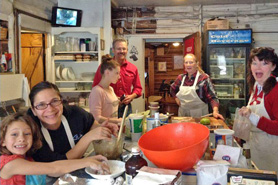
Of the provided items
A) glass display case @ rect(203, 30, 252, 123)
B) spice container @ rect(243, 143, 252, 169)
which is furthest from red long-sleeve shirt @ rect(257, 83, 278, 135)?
glass display case @ rect(203, 30, 252, 123)

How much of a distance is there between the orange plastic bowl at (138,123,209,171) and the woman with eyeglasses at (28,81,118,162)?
1.02 feet

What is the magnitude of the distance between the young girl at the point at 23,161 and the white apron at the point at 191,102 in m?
2.52

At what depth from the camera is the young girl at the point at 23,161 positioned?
4.47ft

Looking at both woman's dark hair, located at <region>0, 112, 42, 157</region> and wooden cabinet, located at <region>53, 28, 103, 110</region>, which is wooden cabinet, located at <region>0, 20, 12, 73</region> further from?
woman's dark hair, located at <region>0, 112, 42, 157</region>

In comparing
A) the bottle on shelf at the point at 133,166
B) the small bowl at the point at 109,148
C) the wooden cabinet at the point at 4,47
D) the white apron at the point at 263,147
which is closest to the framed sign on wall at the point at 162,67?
the wooden cabinet at the point at 4,47

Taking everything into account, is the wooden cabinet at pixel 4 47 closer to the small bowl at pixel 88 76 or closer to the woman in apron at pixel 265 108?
the small bowl at pixel 88 76

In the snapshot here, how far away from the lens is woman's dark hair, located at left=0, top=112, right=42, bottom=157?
1442 millimetres

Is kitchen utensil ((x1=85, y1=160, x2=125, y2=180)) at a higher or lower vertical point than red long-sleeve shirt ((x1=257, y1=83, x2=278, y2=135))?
lower

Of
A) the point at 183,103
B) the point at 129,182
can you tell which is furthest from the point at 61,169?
the point at 183,103

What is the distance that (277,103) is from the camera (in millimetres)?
2305

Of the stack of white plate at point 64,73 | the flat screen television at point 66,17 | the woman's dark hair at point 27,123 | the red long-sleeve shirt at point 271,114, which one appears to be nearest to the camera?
the woman's dark hair at point 27,123

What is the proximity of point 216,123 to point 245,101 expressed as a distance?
314cm

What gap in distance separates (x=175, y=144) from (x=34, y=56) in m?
4.06

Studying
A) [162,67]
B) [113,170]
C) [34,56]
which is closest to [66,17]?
[34,56]
